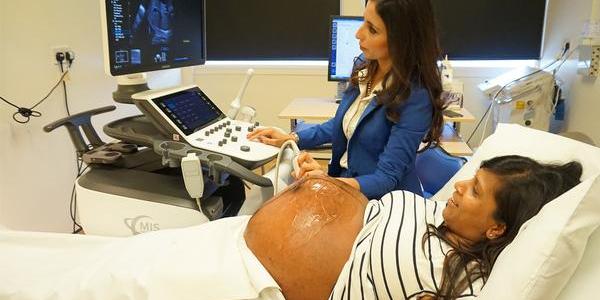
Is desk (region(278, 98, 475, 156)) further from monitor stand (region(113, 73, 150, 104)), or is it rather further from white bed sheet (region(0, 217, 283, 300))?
white bed sheet (region(0, 217, 283, 300))

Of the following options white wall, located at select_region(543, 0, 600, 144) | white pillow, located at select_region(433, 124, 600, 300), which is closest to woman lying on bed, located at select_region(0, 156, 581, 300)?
white pillow, located at select_region(433, 124, 600, 300)

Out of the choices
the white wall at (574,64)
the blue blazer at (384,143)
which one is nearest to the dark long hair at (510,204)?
the blue blazer at (384,143)

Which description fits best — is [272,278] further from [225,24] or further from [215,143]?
[225,24]

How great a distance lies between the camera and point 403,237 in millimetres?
1092

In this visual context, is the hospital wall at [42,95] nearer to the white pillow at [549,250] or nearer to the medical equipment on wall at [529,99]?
the medical equipment on wall at [529,99]

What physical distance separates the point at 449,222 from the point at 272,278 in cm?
44

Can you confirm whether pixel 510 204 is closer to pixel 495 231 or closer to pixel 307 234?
pixel 495 231

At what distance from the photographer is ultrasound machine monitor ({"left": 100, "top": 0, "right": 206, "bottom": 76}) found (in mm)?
1399

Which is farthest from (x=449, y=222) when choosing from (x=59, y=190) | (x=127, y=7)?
(x=59, y=190)

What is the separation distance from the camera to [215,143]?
1498 mm

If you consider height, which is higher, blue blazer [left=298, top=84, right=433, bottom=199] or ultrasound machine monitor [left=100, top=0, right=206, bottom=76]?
ultrasound machine monitor [left=100, top=0, right=206, bottom=76]

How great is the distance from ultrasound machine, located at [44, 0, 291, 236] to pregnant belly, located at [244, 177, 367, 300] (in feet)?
0.58

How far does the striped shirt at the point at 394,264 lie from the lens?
3.35ft

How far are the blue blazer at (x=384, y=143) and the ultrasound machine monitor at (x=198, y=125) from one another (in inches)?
10.5
